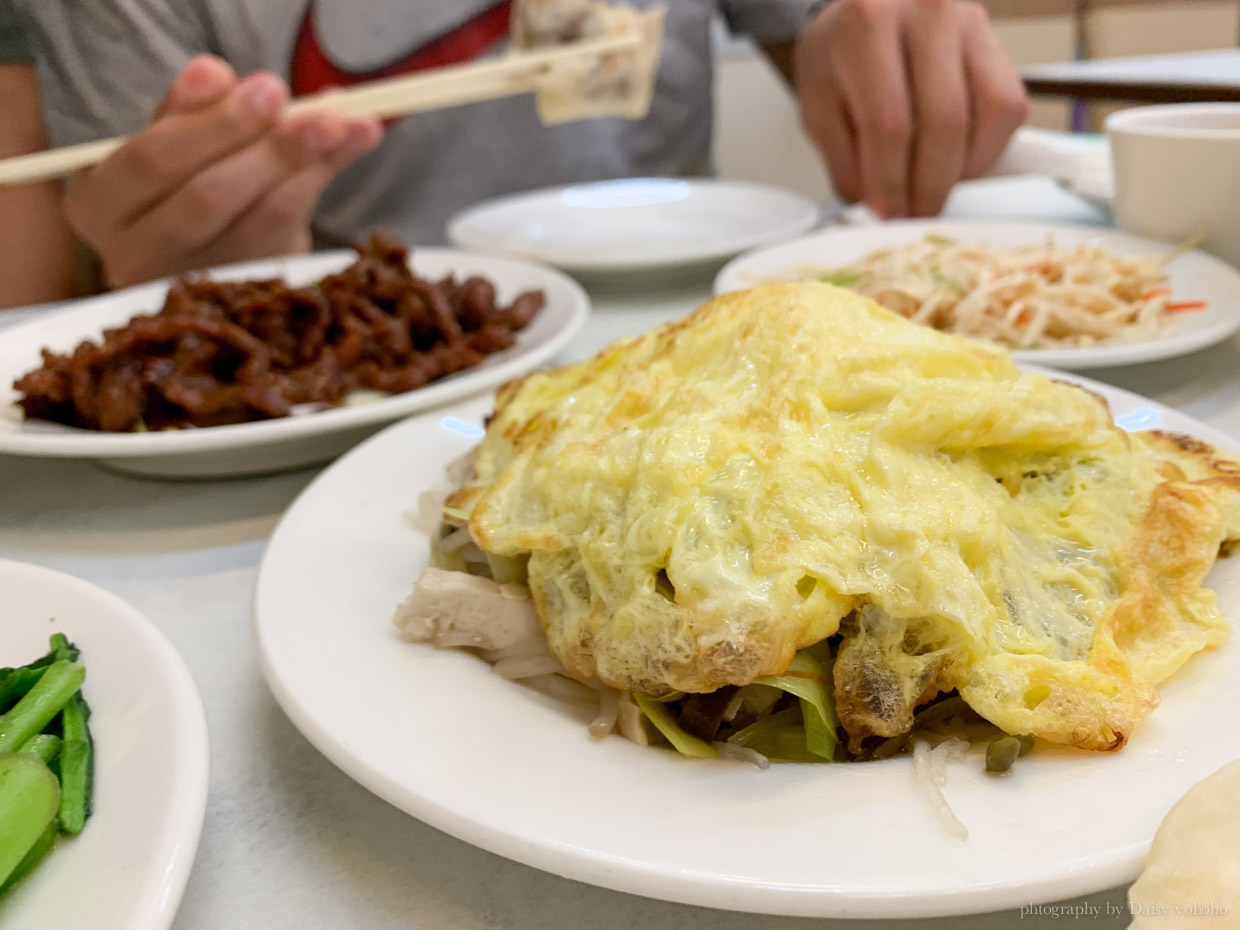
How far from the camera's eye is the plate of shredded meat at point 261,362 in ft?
5.87

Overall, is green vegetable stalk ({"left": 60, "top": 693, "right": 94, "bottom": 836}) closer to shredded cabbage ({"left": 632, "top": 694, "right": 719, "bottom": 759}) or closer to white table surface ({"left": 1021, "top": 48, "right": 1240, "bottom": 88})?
shredded cabbage ({"left": 632, "top": 694, "right": 719, "bottom": 759})

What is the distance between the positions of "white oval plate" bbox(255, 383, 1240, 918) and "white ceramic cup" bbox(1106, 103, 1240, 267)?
1885 mm

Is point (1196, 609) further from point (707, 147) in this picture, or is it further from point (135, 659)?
point (707, 147)

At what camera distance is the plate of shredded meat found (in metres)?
1.79

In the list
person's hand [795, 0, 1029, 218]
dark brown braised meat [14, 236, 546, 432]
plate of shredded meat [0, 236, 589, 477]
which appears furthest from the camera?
person's hand [795, 0, 1029, 218]

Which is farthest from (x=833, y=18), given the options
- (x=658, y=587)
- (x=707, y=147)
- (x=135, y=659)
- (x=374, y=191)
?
(x=135, y=659)

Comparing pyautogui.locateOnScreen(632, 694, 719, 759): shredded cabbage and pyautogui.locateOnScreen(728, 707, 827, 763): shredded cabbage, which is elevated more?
pyautogui.locateOnScreen(632, 694, 719, 759): shredded cabbage

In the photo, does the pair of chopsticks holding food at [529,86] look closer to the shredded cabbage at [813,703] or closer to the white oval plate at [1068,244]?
the white oval plate at [1068,244]

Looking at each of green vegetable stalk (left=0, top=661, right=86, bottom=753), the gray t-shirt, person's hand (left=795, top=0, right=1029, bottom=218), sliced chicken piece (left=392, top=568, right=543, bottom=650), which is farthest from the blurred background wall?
green vegetable stalk (left=0, top=661, right=86, bottom=753)

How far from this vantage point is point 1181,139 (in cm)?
251

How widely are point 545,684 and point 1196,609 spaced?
2.53ft

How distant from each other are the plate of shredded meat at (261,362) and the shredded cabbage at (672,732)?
0.98m

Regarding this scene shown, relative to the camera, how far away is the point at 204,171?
282cm

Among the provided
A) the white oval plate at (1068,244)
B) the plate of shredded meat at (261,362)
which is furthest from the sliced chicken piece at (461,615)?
the white oval plate at (1068,244)
